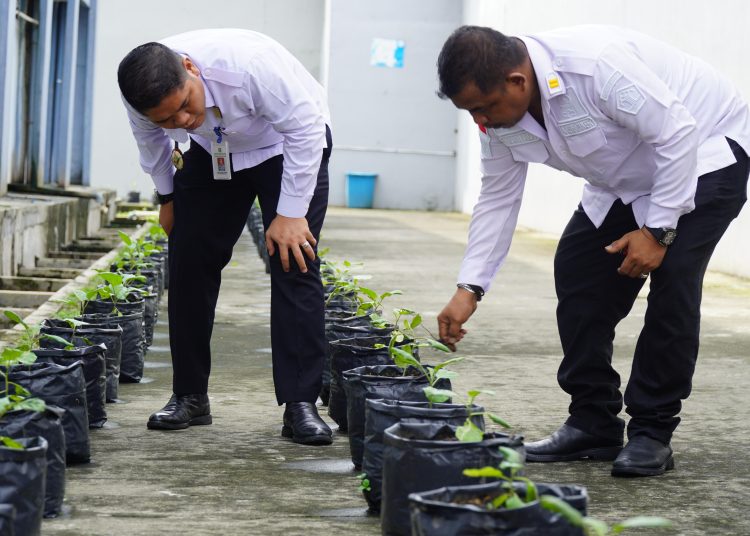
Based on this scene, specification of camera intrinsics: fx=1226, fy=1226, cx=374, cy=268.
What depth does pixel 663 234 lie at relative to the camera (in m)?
3.44

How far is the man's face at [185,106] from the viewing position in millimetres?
3557

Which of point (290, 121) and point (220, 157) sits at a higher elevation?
point (290, 121)

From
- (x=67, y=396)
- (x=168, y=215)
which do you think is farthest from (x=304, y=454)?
(x=168, y=215)

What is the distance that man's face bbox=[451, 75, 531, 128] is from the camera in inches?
127

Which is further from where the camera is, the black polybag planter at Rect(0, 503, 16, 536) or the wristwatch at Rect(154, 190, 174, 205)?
the wristwatch at Rect(154, 190, 174, 205)

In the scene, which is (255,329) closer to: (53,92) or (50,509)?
(50,509)

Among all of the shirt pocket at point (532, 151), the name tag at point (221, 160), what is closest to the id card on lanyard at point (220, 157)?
the name tag at point (221, 160)

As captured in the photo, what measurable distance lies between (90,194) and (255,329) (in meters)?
7.64

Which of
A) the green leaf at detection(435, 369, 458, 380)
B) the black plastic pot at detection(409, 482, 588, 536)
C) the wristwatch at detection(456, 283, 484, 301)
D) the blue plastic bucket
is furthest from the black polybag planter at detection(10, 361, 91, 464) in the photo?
the blue plastic bucket

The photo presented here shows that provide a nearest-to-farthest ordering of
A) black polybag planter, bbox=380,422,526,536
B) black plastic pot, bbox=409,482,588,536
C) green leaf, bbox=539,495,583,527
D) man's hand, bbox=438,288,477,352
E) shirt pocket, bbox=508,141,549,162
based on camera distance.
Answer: green leaf, bbox=539,495,583,527
black plastic pot, bbox=409,482,588,536
black polybag planter, bbox=380,422,526,536
shirt pocket, bbox=508,141,549,162
man's hand, bbox=438,288,477,352

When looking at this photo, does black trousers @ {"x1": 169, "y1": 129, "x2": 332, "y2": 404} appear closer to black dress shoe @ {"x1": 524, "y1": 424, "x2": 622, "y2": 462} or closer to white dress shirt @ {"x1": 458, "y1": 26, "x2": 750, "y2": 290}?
white dress shirt @ {"x1": 458, "y1": 26, "x2": 750, "y2": 290}

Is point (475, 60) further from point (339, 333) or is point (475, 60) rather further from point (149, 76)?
point (339, 333)

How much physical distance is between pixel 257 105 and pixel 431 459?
1545 mm

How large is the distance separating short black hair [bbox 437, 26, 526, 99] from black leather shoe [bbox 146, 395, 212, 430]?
5.16ft
